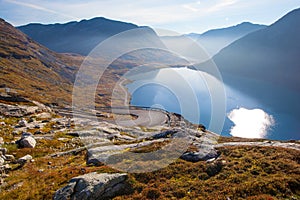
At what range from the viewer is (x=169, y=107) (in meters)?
163

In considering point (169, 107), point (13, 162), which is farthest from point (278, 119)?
point (13, 162)

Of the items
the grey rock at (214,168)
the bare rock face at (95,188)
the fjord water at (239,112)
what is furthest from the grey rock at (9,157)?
the fjord water at (239,112)

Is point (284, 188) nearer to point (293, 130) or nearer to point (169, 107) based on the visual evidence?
point (293, 130)

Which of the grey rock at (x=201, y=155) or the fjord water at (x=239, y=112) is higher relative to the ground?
the grey rock at (x=201, y=155)

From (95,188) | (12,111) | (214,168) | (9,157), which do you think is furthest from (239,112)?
(95,188)

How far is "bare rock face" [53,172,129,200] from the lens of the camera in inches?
662

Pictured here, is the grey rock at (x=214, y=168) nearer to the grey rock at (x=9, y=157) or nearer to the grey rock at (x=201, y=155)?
the grey rock at (x=201, y=155)

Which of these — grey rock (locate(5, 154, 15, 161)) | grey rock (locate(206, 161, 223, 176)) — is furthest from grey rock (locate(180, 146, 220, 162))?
grey rock (locate(5, 154, 15, 161))

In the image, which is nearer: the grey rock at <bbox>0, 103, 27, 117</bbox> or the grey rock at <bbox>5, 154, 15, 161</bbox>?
the grey rock at <bbox>5, 154, 15, 161</bbox>

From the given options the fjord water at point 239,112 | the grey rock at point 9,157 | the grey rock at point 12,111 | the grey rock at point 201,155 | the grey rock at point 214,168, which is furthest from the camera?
the fjord water at point 239,112

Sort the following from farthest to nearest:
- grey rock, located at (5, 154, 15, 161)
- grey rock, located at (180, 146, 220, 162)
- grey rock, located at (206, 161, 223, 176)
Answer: grey rock, located at (5, 154, 15, 161), grey rock, located at (180, 146, 220, 162), grey rock, located at (206, 161, 223, 176)

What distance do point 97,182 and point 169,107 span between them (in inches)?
5759

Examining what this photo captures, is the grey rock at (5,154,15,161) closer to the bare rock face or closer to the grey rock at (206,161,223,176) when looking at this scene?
the bare rock face

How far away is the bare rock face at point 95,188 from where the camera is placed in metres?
16.8
